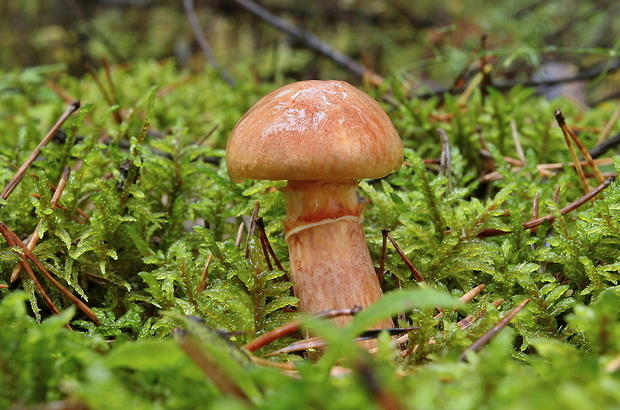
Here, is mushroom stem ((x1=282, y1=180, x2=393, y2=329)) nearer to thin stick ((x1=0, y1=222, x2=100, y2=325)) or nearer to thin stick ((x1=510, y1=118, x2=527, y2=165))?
thin stick ((x1=0, y1=222, x2=100, y2=325))

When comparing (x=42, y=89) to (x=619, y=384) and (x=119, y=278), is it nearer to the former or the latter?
(x=119, y=278)

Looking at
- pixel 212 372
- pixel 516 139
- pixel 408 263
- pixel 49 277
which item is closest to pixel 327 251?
pixel 408 263

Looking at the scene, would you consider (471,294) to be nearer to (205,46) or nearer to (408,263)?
(408,263)

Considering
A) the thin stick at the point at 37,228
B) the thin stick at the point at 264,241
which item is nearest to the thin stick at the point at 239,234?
the thin stick at the point at 264,241

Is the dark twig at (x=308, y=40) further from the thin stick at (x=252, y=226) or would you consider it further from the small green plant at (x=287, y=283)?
the thin stick at (x=252, y=226)

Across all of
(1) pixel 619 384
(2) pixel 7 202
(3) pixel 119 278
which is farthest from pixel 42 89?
(1) pixel 619 384

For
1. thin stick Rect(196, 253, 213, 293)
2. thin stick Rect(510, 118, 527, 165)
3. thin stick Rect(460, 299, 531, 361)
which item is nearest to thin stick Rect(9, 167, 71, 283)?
thin stick Rect(196, 253, 213, 293)

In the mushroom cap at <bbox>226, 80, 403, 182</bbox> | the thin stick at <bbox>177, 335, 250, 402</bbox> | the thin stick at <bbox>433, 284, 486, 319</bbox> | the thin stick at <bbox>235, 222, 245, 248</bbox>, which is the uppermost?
the mushroom cap at <bbox>226, 80, 403, 182</bbox>
